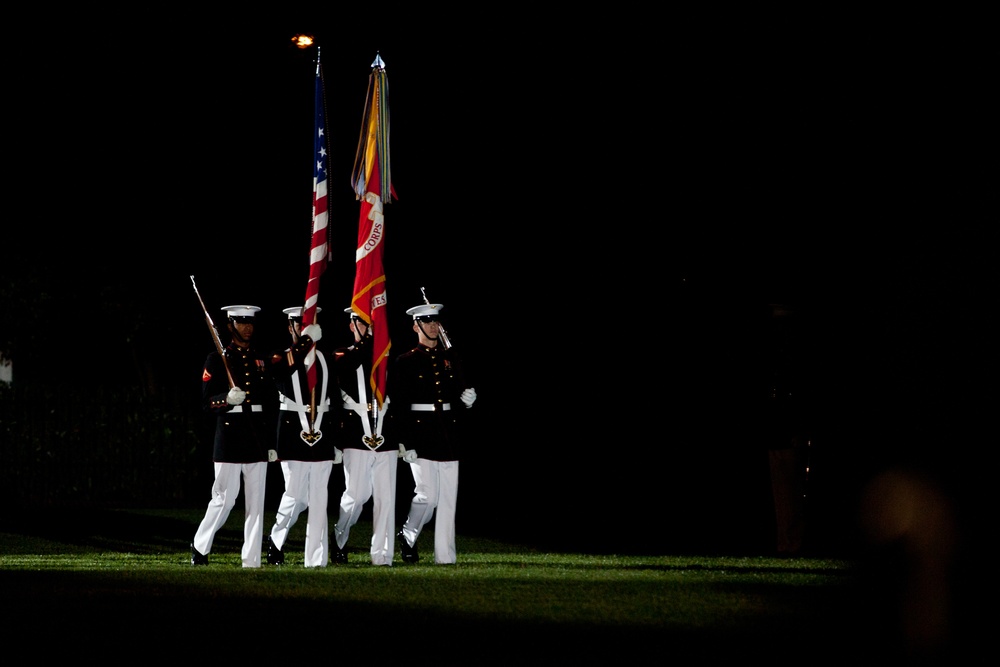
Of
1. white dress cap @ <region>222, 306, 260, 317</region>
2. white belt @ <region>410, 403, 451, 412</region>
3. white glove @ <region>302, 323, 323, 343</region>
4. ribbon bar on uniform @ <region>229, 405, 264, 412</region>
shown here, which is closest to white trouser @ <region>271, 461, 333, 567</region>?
ribbon bar on uniform @ <region>229, 405, 264, 412</region>

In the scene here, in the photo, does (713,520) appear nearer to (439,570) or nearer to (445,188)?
(445,188)

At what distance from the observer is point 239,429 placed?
46.2 feet

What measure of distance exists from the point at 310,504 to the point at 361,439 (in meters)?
1.07

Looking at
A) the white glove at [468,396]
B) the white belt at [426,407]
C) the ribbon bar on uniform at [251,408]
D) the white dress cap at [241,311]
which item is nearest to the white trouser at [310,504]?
the ribbon bar on uniform at [251,408]

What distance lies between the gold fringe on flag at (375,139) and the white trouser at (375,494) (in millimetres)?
2461

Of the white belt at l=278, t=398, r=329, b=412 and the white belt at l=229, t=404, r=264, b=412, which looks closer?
the white belt at l=229, t=404, r=264, b=412

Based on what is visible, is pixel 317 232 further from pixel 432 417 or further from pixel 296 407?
pixel 432 417

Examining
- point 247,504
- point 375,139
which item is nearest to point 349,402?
point 247,504

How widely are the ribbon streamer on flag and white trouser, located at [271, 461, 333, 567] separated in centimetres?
53

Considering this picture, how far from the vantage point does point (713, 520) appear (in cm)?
2069

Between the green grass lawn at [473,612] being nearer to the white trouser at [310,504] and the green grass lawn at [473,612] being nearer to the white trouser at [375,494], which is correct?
the white trouser at [310,504]

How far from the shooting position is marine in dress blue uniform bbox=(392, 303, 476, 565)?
14578 millimetres

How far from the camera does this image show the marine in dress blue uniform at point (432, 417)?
14.6m

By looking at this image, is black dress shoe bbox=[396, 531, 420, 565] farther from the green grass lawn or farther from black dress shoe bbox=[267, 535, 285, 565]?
the green grass lawn
